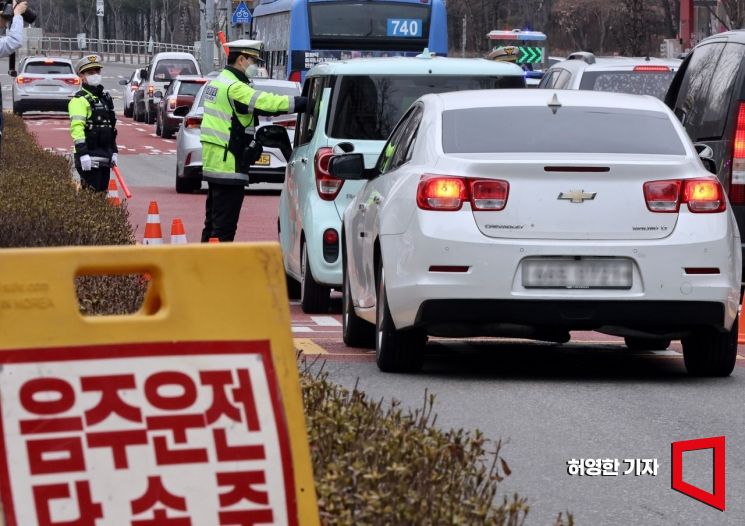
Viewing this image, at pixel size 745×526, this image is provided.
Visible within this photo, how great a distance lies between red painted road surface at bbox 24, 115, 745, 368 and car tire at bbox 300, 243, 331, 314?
8cm

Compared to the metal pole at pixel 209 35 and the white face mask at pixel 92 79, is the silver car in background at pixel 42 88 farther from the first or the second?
the white face mask at pixel 92 79

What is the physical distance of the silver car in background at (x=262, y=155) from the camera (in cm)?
2486

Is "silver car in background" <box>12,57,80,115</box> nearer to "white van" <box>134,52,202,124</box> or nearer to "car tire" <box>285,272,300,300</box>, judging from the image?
"white van" <box>134,52,202,124</box>

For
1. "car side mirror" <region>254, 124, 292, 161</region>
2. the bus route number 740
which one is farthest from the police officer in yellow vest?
the bus route number 740

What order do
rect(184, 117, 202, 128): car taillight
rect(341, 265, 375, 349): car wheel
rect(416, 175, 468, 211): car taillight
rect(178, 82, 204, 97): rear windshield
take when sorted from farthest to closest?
rect(178, 82, 204, 97): rear windshield
rect(184, 117, 202, 128): car taillight
rect(341, 265, 375, 349): car wheel
rect(416, 175, 468, 211): car taillight

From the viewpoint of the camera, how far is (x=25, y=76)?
172ft

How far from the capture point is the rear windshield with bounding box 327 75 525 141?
12.4 m

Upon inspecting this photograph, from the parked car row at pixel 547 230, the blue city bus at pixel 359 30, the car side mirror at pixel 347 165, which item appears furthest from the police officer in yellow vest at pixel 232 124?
the blue city bus at pixel 359 30

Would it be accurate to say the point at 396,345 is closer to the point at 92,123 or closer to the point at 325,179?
the point at 325,179

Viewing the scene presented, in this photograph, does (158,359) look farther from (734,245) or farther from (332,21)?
(332,21)

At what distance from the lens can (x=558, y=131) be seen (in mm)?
9383

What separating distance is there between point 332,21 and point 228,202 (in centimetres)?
1893

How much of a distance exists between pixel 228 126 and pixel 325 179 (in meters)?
1.83

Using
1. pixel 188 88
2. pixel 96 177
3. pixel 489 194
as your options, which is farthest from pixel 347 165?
pixel 188 88
